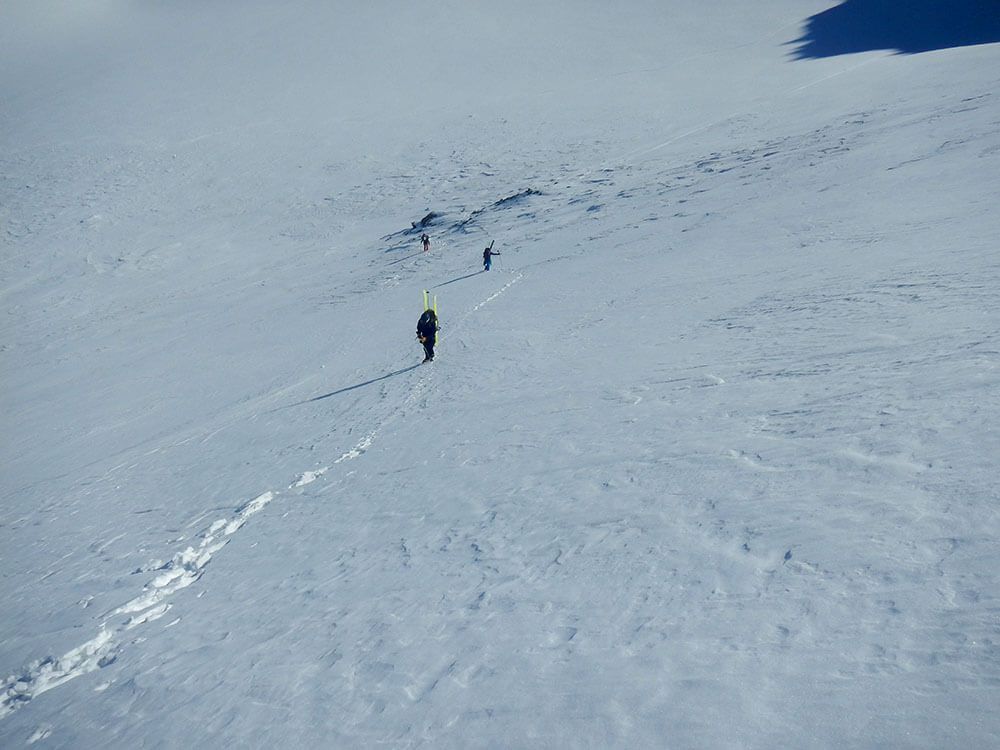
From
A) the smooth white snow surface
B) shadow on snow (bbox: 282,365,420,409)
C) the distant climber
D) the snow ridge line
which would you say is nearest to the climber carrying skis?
the smooth white snow surface

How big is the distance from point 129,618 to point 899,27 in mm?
75059

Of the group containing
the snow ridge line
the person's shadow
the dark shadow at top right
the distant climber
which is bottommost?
the snow ridge line

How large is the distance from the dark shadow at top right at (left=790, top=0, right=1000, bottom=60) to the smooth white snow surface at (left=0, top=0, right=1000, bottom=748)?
2672 centimetres

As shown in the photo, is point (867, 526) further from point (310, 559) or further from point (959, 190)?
point (959, 190)


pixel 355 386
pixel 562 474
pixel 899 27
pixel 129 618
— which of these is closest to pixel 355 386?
pixel 355 386

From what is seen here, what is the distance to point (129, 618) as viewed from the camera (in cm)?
759

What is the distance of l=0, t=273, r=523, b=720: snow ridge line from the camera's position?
6.82 meters

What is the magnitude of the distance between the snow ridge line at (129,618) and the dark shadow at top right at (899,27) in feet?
192

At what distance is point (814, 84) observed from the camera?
4328cm

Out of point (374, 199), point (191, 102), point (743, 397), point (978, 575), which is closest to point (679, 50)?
point (374, 199)

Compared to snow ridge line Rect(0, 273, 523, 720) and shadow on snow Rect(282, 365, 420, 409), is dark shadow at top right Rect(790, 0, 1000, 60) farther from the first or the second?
snow ridge line Rect(0, 273, 523, 720)

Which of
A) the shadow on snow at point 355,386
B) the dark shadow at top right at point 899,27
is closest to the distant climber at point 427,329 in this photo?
the shadow on snow at point 355,386

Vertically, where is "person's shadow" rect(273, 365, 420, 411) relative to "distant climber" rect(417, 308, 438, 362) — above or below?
below

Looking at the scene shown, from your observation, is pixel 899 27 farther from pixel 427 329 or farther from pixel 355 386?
pixel 355 386
